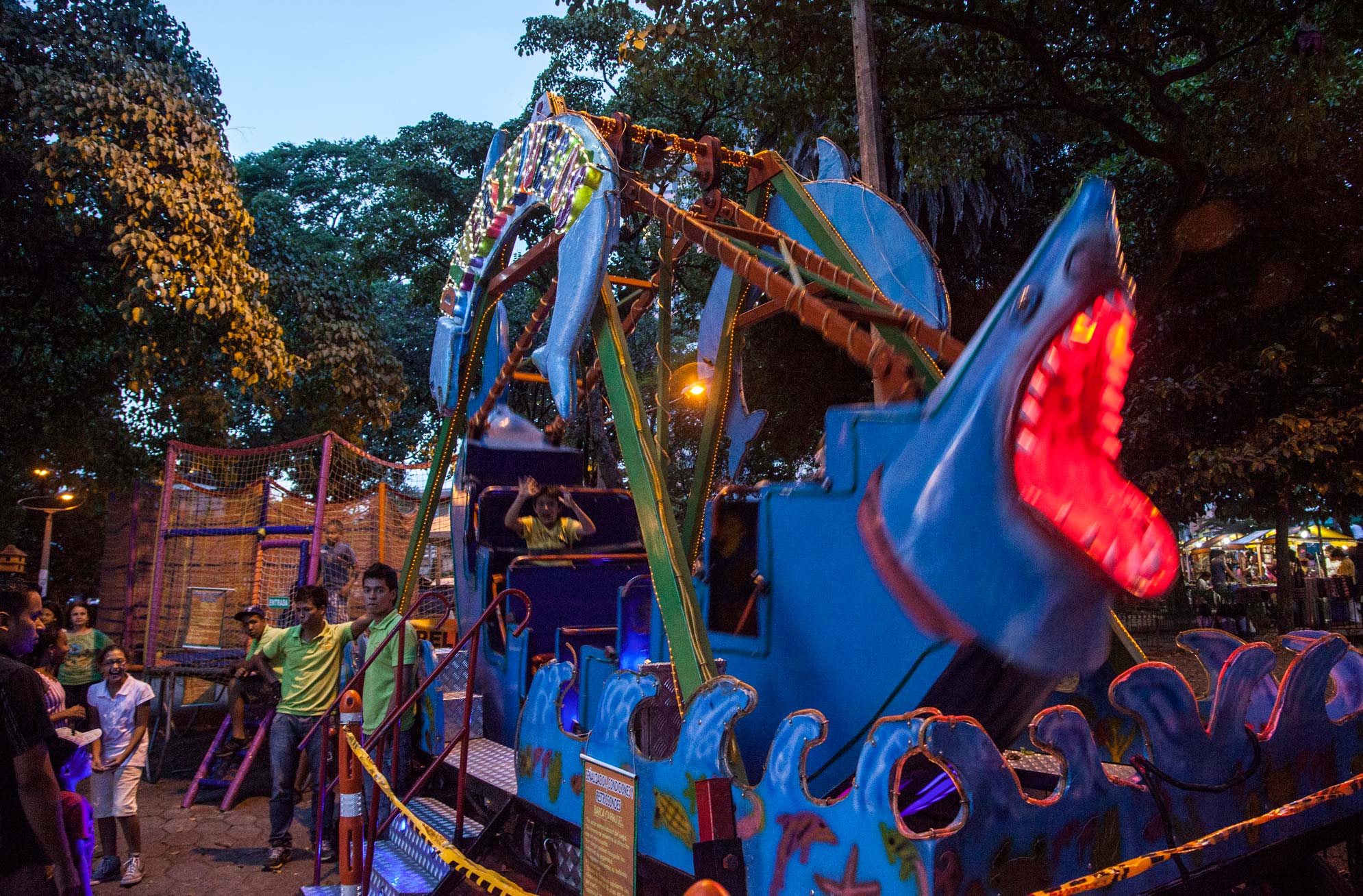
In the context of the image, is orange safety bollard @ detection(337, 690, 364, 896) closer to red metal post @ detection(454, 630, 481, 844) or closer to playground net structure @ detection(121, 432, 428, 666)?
red metal post @ detection(454, 630, 481, 844)

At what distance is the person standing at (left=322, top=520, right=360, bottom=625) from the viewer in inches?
419

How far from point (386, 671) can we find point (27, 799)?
138 inches

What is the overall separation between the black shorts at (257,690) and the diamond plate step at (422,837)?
2.91 m

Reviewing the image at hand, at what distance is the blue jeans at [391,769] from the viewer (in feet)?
19.1

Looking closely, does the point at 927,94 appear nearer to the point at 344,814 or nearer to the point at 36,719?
the point at 344,814

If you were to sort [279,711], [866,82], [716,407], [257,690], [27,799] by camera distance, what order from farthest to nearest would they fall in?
[257,690]
[866,82]
[279,711]
[716,407]
[27,799]

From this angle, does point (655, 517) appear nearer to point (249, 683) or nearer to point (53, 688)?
point (53, 688)

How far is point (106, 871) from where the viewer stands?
5.91m

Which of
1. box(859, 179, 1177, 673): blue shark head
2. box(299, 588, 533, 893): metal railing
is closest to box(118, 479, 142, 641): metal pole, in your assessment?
box(299, 588, 533, 893): metal railing

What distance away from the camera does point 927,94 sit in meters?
10.1

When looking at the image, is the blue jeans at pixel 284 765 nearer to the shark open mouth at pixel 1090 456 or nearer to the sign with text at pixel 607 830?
the sign with text at pixel 607 830

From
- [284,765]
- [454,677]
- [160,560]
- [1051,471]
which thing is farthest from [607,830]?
[160,560]

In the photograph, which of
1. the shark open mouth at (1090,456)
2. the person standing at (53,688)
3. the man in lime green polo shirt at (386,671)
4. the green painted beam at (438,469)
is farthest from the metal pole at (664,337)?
the person standing at (53,688)

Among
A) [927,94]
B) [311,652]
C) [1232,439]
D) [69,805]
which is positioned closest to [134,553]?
[311,652]
